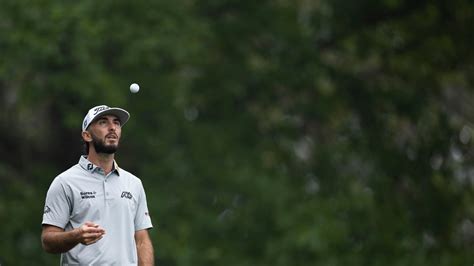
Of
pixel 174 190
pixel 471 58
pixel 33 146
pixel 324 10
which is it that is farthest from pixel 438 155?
pixel 33 146

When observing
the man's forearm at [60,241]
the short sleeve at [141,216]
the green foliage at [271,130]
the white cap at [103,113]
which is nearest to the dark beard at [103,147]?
the white cap at [103,113]

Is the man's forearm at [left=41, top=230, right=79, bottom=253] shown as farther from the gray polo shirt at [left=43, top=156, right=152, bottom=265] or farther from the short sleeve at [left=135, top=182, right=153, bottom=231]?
the short sleeve at [left=135, top=182, right=153, bottom=231]

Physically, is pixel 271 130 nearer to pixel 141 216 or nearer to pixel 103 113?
pixel 141 216

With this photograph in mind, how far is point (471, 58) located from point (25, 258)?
731 centimetres

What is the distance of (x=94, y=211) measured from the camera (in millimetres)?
6699

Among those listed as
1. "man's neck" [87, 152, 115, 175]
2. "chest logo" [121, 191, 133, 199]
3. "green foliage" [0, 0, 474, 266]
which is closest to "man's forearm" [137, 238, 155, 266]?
"chest logo" [121, 191, 133, 199]

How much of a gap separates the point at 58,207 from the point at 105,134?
466 mm

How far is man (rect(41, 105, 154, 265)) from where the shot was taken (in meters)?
6.68

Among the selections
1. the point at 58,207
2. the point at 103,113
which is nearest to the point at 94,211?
the point at 58,207

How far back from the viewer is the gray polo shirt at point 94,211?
6695 mm

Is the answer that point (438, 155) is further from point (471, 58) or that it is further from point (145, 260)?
point (145, 260)

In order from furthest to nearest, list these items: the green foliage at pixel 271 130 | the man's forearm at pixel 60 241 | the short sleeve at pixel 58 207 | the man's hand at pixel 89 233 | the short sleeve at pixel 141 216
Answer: the green foliage at pixel 271 130, the short sleeve at pixel 141 216, the short sleeve at pixel 58 207, the man's forearm at pixel 60 241, the man's hand at pixel 89 233

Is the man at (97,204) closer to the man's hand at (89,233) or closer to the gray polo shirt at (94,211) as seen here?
the gray polo shirt at (94,211)

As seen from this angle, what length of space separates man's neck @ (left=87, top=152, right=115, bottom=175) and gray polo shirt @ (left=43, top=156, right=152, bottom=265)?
31 mm
